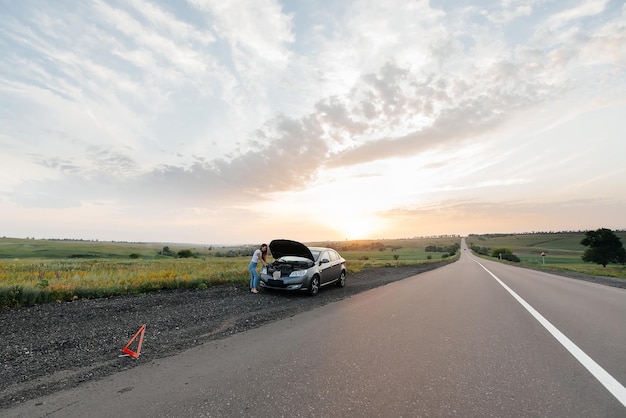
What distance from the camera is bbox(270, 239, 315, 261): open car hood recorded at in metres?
13.1

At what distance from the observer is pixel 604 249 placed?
54.8 metres

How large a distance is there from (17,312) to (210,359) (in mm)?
6759

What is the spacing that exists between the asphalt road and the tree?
65.0 m

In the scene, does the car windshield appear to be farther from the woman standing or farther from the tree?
the tree

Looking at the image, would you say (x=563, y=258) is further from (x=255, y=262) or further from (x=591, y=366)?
(x=591, y=366)

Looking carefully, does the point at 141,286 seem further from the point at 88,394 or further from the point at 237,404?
the point at 237,404

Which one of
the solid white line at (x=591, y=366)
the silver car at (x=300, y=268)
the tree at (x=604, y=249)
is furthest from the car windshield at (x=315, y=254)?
the tree at (x=604, y=249)

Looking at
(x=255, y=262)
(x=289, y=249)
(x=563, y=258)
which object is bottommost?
(x=563, y=258)

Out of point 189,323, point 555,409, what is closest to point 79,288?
point 189,323

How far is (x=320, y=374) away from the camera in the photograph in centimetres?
400

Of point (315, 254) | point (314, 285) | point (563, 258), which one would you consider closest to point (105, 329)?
point (314, 285)

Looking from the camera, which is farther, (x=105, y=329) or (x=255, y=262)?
(x=255, y=262)

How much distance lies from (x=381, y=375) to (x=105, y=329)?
19.7 ft

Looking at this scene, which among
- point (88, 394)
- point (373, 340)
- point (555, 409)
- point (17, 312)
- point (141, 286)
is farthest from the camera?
point (141, 286)
